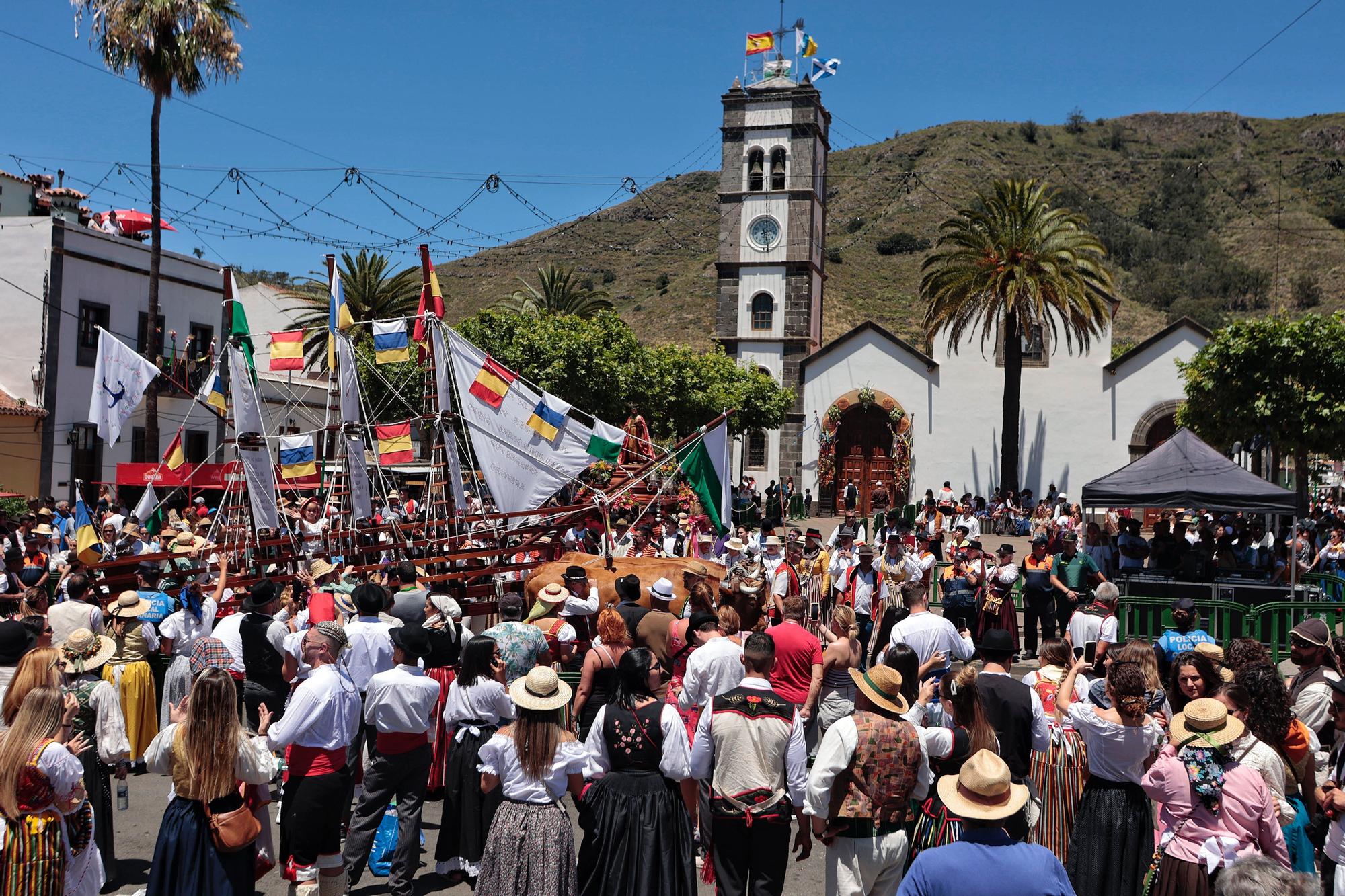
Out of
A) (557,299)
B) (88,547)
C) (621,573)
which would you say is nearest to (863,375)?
(557,299)

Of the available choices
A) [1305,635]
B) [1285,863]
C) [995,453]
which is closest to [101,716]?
[1285,863]

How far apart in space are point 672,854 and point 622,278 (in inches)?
3477

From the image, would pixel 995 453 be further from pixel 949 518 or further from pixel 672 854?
pixel 672 854

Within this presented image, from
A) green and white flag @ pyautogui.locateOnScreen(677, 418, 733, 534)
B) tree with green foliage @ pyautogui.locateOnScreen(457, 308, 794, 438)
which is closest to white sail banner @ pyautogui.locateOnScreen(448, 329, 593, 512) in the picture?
green and white flag @ pyautogui.locateOnScreen(677, 418, 733, 534)

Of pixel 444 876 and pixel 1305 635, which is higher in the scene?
pixel 1305 635

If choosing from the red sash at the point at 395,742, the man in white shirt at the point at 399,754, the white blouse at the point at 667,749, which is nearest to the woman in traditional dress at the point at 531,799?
the white blouse at the point at 667,749

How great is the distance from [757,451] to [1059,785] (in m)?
33.5

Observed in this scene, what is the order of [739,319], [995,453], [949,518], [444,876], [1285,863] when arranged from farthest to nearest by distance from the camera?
[739,319], [995,453], [949,518], [444,876], [1285,863]

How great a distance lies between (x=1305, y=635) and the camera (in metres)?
6.86

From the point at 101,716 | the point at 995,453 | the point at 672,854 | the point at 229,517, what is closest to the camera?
the point at 672,854

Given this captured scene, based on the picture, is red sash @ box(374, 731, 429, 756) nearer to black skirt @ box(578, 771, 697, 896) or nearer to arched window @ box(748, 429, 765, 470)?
black skirt @ box(578, 771, 697, 896)

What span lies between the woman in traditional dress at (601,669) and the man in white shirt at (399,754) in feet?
3.64

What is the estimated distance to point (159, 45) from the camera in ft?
80.1

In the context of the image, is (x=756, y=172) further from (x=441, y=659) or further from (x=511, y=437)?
(x=441, y=659)
